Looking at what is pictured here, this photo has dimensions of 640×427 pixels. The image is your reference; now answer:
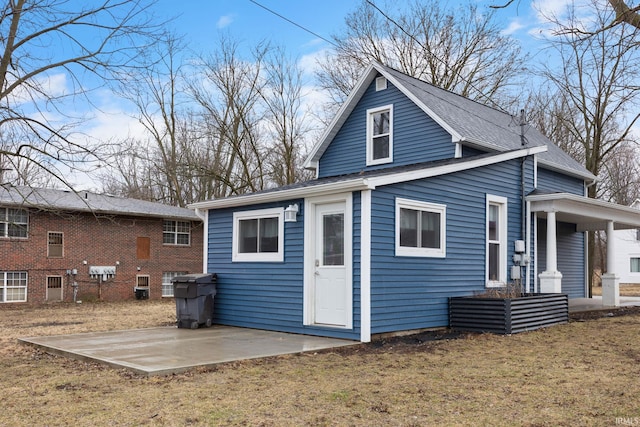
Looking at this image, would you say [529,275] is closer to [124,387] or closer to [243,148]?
[124,387]

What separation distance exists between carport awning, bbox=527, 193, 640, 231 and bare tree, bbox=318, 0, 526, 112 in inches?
452

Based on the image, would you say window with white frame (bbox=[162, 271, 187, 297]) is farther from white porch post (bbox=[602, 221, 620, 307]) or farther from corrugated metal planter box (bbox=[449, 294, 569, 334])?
white porch post (bbox=[602, 221, 620, 307])

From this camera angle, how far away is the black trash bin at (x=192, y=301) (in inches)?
448

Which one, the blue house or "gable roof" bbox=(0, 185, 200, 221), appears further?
"gable roof" bbox=(0, 185, 200, 221)

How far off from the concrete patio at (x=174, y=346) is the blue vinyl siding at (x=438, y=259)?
1.19 m

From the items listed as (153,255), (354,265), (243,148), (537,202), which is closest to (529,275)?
(537,202)

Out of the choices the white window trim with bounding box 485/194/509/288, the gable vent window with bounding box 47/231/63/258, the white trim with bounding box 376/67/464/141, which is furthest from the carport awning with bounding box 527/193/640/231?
Answer: the gable vent window with bounding box 47/231/63/258

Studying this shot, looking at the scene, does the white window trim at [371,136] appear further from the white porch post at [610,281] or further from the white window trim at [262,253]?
the white porch post at [610,281]

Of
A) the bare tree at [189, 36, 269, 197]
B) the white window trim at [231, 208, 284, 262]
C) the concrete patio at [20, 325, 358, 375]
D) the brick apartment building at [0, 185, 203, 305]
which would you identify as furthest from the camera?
the bare tree at [189, 36, 269, 197]

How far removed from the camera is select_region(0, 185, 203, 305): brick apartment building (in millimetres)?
20359

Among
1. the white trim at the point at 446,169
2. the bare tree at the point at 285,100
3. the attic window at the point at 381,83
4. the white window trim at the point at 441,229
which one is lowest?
the white window trim at the point at 441,229

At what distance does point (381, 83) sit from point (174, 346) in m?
8.54

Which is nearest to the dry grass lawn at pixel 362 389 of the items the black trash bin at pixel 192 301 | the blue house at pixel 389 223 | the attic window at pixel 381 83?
the blue house at pixel 389 223

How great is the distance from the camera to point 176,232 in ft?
83.3
